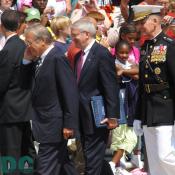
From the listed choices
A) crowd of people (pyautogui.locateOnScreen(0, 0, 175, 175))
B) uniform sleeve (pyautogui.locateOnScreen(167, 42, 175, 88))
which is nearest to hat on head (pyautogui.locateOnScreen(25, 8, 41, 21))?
crowd of people (pyautogui.locateOnScreen(0, 0, 175, 175))

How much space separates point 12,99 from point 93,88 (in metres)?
0.95

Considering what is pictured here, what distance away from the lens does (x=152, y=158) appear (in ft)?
21.1

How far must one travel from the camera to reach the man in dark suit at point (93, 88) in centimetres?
628

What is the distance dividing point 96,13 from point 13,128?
3.23 m

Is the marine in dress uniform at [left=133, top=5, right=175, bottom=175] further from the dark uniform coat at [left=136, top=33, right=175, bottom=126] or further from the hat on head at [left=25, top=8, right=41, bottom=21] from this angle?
the hat on head at [left=25, top=8, right=41, bottom=21]

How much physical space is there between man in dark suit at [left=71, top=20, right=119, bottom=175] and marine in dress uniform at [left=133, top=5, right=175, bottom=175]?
0.35m

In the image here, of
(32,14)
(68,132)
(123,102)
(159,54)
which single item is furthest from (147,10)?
(32,14)

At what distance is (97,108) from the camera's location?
6.27 m

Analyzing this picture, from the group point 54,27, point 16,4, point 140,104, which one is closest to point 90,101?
point 140,104

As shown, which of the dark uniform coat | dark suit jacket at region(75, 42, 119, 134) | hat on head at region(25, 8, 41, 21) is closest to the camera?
the dark uniform coat

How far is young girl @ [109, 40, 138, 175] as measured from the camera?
25.1 ft

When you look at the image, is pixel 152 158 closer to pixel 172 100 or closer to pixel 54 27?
pixel 172 100

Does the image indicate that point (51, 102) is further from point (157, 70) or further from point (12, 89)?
point (157, 70)

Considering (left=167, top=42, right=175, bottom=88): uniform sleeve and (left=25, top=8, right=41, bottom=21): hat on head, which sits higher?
(left=167, top=42, right=175, bottom=88): uniform sleeve
